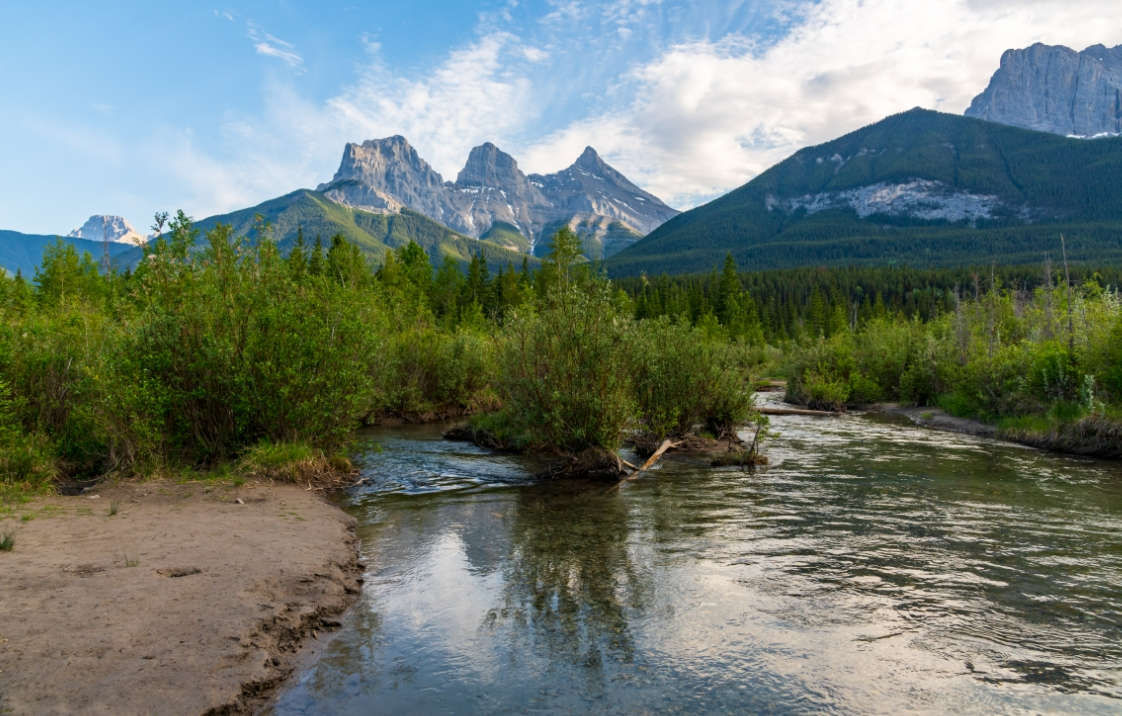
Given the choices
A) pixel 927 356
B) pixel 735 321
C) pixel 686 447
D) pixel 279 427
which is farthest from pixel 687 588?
pixel 735 321

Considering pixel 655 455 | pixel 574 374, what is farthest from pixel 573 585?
pixel 655 455

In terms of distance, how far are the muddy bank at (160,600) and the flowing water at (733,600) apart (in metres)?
0.75

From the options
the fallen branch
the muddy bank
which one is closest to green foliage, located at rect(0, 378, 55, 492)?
the muddy bank

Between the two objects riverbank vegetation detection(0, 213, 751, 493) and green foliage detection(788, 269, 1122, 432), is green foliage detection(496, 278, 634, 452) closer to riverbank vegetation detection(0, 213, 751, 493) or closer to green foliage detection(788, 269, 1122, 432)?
riverbank vegetation detection(0, 213, 751, 493)

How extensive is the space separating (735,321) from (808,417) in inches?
2301

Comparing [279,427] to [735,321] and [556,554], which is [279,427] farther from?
[735,321]

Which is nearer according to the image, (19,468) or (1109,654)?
(1109,654)

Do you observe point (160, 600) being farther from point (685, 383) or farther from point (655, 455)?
point (685, 383)

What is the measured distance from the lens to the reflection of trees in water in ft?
28.6

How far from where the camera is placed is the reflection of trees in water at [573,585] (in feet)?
28.6

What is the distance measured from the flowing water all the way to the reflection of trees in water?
0.15 feet

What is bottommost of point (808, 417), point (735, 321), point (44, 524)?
point (808, 417)

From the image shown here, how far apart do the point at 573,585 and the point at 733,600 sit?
271cm

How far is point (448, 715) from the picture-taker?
22.4ft
